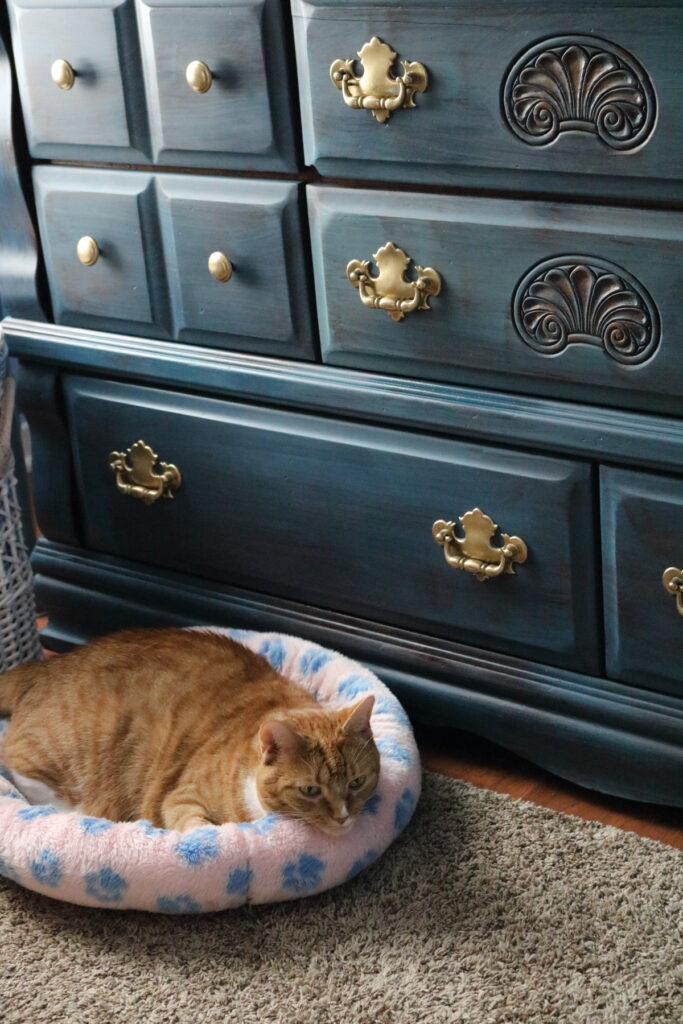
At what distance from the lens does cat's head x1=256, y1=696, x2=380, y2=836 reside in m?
1.44

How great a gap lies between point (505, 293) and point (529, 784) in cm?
64

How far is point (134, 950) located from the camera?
1433 millimetres

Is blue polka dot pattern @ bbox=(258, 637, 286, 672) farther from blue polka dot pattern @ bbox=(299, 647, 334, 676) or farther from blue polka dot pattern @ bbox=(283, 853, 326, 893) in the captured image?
blue polka dot pattern @ bbox=(283, 853, 326, 893)

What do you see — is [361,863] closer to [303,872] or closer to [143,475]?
[303,872]

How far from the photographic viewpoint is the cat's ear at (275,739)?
56.2 inches

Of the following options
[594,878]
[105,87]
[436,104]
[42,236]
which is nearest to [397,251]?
[436,104]

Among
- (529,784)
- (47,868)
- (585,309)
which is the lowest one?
(529,784)

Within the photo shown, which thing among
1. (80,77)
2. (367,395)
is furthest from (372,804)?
(80,77)

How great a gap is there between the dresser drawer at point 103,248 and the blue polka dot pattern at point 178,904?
2.49ft

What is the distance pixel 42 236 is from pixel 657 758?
1.09m

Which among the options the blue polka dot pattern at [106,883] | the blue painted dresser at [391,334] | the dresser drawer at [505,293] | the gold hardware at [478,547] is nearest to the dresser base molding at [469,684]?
the blue painted dresser at [391,334]

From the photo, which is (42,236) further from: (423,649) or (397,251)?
(423,649)

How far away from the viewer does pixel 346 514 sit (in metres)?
1.70

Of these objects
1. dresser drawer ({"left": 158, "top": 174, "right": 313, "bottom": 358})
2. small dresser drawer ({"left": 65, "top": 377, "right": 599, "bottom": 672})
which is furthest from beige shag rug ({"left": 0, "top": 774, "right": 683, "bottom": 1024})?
dresser drawer ({"left": 158, "top": 174, "right": 313, "bottom": 358})
